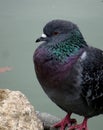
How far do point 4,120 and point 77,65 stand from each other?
503 mm

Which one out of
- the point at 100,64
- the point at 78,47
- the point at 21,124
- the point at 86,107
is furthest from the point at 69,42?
the point at 21,124

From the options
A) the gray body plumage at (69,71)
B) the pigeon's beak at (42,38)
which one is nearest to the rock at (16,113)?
the gray body plumage at (69,71)

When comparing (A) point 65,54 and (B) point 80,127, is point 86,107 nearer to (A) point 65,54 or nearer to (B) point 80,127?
(B) point 80,127

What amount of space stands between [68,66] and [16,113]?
0.38 metres

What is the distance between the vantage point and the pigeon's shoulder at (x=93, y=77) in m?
2.11

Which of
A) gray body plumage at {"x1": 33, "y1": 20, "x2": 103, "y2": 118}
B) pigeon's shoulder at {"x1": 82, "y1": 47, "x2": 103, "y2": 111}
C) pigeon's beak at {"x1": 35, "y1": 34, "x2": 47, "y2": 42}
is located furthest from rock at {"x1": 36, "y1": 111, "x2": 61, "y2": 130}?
pigeon's beak at {"x1": 35, "y1": 34, "x2": 47, "y2": 42}

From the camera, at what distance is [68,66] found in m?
2.04

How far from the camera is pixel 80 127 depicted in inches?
90.4

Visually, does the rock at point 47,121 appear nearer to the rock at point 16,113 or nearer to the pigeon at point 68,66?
the pigeon at point 68,66

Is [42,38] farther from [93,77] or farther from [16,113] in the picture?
[16,113]

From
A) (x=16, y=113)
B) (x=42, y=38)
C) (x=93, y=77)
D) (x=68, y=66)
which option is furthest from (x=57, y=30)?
(x=16, y=113)

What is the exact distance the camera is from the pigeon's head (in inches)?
82.1

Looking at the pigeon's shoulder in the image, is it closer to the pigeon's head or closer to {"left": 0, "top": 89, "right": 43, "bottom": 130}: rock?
the pigeon's head

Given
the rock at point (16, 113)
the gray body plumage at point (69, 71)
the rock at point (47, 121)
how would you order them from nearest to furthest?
1. the rock at point (16, 113)
2. the gray body plumage at point (69, 71)
3. the rock at point (47, 121)
